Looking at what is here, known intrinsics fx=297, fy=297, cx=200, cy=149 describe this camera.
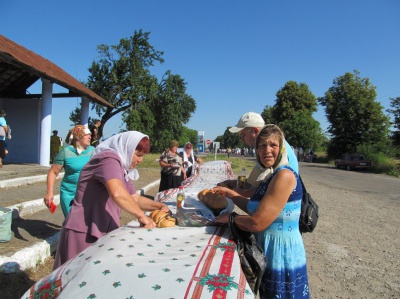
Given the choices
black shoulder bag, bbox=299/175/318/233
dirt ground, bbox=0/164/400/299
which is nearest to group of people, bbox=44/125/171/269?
black shoulder bag, bbox=299/175/318/233

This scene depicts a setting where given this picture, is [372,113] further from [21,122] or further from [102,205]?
[102,205]

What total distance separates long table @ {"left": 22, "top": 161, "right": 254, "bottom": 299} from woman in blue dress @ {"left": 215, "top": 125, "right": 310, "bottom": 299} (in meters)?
0.26

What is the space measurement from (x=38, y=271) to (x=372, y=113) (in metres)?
35.3

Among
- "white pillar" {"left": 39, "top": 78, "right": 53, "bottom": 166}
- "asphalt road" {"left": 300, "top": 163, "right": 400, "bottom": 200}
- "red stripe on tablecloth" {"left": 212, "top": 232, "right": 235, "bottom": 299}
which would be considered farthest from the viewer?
"asphalt road" {"left": 300, "top": 163, "right": 400, "bottom": 200}

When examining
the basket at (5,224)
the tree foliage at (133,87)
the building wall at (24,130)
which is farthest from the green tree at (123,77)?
the basket at (5,224)

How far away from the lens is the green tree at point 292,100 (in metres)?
51.7

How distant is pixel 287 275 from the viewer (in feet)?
6.23

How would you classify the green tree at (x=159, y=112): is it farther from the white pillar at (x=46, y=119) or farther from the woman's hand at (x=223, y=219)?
the woman's hand at (x=223, y=219)

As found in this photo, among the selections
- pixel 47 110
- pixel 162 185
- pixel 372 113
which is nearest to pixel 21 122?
pixel 47 110

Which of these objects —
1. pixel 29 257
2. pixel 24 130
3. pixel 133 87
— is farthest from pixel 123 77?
pixel 29 257

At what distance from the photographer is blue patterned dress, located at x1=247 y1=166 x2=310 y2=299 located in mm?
1892

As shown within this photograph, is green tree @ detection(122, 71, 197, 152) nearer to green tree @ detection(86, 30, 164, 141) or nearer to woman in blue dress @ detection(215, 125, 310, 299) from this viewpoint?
green tree @ detection(86, 30, 164, 141)

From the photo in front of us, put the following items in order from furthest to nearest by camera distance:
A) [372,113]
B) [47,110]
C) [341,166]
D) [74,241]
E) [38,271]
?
[372,113] < [341,166] < [47,110] < [38,271] < [74,241]

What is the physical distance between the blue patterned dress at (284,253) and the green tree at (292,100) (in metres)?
51.2
